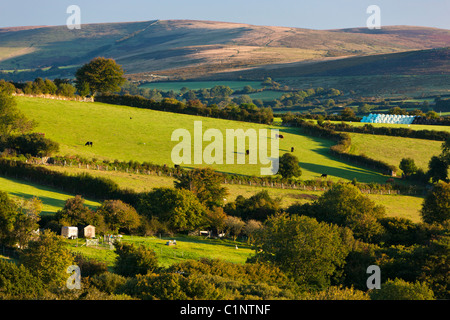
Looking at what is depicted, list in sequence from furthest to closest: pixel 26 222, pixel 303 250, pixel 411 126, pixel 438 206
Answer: pixel 411 126, pixel 438 206, pixel 26 222, pixel 303 250

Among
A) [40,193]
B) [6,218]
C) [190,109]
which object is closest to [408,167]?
[190,109]

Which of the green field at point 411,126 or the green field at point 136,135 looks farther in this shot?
the green field at point 411,126

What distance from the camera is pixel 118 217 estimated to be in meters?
59.1

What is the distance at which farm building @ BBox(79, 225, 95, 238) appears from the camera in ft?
181

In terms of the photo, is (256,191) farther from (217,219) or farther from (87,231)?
(87,231)

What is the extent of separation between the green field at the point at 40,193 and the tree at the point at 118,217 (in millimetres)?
4767

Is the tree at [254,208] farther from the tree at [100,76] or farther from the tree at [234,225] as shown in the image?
the tree at [100,76]

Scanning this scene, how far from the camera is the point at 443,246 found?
48.6m

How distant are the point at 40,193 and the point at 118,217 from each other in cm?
1271

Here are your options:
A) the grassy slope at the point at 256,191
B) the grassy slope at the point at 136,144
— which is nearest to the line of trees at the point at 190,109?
the grassy slope at the point at 136,144

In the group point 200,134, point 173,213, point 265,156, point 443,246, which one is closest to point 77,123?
point 200,134

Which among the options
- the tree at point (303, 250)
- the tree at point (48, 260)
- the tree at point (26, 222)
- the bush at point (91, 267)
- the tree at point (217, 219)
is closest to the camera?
the tree at point (48, 260)

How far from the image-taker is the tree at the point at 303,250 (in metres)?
47.9

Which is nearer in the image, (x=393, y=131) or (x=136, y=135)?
(x=136, y=135)
